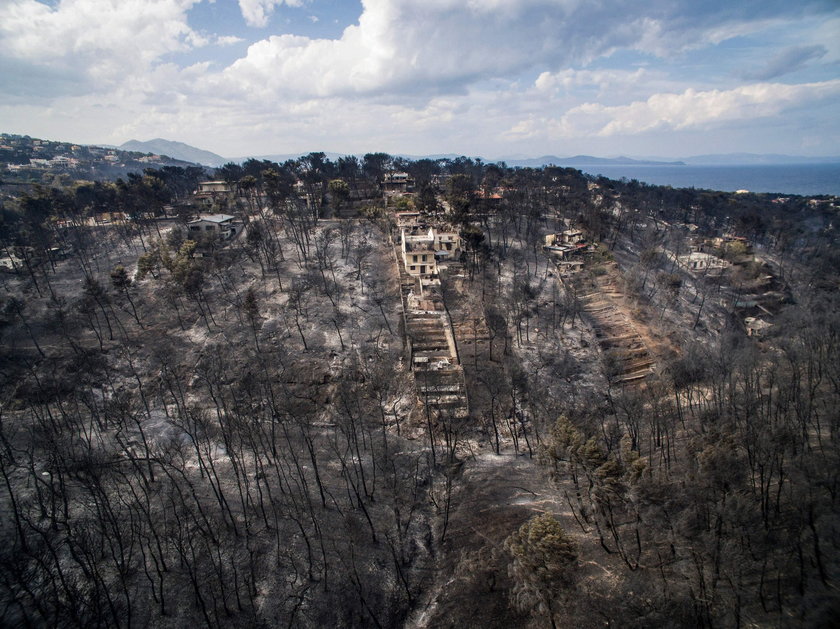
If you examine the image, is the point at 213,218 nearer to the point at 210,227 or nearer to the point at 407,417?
the point at 210,227

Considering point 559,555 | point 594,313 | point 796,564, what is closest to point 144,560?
point 559,555

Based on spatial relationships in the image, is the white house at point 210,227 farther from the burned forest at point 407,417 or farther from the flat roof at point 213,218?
the burned forest at point 407,417

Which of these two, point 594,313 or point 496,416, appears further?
point 594,313


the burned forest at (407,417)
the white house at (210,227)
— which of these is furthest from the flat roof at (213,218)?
the burned forest at (407,417)

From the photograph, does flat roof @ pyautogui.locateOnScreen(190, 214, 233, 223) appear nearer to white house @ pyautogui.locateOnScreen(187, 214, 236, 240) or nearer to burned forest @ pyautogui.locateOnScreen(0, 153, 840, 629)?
white house @ pyautogui.locateOnScreen(187, 214, 236, 240)

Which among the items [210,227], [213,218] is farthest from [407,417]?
[213,218]

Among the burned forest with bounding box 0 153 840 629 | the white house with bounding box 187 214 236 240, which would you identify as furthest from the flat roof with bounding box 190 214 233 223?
the burned forest with bounding box 0 153 840 629

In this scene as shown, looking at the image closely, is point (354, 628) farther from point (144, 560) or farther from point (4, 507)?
point (4, 507)

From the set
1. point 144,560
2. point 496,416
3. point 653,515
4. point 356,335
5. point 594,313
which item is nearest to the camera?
point 144,560
